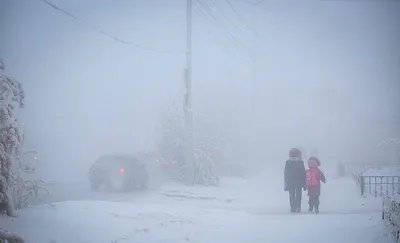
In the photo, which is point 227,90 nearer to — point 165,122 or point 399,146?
point 165,122

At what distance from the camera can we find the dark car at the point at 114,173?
14461 mm

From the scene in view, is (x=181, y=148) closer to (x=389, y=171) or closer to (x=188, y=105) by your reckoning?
(x=188, y=105)

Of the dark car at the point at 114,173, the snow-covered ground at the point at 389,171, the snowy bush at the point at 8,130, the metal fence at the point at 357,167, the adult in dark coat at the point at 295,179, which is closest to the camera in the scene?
the snowy bush at the point at 8,130

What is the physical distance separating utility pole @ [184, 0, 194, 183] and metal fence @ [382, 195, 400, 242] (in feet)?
29.8

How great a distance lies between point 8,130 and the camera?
746 cm

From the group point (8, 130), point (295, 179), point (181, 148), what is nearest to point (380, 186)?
point (295, 179)

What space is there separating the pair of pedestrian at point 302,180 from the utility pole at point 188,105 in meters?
6.12

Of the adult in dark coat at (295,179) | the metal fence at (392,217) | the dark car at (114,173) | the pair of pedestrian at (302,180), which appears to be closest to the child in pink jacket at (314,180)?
the pair of pedestrian at (302,180)

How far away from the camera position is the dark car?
1446 centimetres

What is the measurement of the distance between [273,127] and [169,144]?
17.8 ft

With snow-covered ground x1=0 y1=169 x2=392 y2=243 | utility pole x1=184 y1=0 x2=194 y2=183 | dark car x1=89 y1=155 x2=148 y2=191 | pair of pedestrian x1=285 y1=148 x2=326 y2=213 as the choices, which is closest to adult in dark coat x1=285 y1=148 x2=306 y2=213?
pair of pedestrian x1=285 y1=148 x2=326 y2=213

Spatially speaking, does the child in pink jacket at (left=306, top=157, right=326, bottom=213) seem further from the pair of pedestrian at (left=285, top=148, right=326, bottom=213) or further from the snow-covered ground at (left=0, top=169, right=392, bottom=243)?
the snow-covered ground at (left=0, top=169, right=392, bottom=243)

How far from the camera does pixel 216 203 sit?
12.8m

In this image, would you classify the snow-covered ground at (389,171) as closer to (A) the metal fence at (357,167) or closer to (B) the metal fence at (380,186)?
(A) the metal fence at (357,167)
